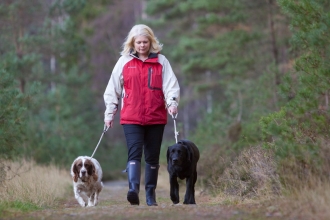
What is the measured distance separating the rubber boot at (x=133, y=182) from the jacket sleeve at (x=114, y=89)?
26.5 inches

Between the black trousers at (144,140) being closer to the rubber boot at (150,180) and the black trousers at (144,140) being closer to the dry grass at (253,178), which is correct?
the rubber boot at (150,180)

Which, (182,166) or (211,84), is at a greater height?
(211,84)

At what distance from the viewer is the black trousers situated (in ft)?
30.1

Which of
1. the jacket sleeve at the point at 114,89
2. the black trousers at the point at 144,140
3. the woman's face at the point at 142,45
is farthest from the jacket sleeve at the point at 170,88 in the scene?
the jacket sleeve at the point at 114,89

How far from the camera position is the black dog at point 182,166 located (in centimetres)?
977

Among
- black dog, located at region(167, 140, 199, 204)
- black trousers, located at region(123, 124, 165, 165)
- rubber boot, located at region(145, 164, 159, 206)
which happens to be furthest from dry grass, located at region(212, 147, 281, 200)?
black trousers, located at region(123, 124, 165, 165)

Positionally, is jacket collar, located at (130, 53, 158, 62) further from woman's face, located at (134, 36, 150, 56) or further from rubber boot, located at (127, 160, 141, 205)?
rubber boot, located at (127, 160, 141, 205)

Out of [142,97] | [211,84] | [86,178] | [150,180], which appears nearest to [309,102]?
[142,97]

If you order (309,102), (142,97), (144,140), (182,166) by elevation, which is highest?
(142,97)

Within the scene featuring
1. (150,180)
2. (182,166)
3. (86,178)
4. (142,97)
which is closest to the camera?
(142,97)

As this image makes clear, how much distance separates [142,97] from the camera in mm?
9047

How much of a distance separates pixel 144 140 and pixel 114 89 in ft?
2.51

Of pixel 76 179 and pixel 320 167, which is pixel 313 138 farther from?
pixel 76 179

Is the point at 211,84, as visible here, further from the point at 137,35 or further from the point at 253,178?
the point at 137,35
